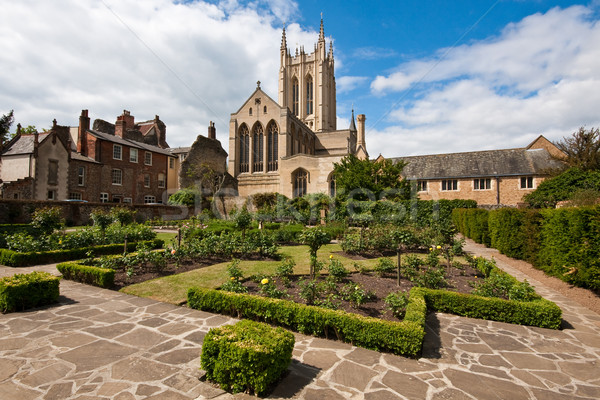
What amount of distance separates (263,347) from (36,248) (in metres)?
12.5

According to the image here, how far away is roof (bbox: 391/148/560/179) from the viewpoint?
32.1 m

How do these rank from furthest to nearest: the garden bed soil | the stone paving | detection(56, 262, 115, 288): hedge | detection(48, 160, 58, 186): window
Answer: detection(48, 160, 58, 186): window
detection(56, 262, 115, 288): hedge
the garden bed soil
the stone paving

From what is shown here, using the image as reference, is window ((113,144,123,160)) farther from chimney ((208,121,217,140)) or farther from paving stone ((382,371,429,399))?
paving stone ((382,371,429,399))

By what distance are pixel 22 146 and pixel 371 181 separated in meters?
31.2

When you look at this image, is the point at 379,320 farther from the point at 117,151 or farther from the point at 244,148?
the point at 244,148

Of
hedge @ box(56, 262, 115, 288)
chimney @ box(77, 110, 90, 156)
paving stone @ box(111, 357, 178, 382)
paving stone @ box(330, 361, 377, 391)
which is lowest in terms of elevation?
paving stone @ box(330, 361, 377, 391)

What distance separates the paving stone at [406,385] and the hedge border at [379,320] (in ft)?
2.06

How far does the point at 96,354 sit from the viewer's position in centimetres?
441

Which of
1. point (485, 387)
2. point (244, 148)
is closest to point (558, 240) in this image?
point (485, 387)

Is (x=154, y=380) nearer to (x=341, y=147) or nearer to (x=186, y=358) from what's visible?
(x=186, y=358)

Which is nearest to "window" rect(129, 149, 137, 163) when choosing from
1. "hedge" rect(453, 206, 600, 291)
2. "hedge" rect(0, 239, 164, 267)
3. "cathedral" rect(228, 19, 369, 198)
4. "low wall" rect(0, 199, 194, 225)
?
"low wall" rect(0, 199, 194, 225)

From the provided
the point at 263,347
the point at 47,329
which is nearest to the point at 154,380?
the point at 263,347

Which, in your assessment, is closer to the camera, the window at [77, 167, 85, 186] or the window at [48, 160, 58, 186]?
the window at [48, 160, 58, 186]

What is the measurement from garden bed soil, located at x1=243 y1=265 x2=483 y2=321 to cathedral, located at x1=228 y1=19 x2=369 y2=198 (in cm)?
2645
